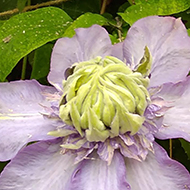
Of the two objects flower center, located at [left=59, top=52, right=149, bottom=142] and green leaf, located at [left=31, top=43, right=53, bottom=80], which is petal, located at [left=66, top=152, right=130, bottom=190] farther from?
green leaf, located at [left=31, top=43, right=53, bottom=80]

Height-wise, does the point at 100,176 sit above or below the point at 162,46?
below

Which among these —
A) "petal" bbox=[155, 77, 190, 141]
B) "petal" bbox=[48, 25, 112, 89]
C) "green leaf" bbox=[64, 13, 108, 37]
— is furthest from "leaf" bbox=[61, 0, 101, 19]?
"petal" bbox=[155, 77, 190, 141]

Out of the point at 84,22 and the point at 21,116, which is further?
the point at 84,22

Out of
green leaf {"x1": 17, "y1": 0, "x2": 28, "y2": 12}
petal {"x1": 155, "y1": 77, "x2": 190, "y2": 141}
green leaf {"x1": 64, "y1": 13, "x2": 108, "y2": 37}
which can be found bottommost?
petal {"x1": 155, "y1": 77, "x2": 190, "y2": 141}

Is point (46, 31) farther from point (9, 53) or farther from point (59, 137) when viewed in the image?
point (59, 137)

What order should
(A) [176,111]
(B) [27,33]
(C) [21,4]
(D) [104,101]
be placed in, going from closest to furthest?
(D) [104,101], (A) [176,111], (B) [27,33], (C) [21,4]

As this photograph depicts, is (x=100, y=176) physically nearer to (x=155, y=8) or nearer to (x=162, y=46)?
(x=162, y=46)

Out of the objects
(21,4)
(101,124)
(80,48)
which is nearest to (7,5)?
(21,4)
